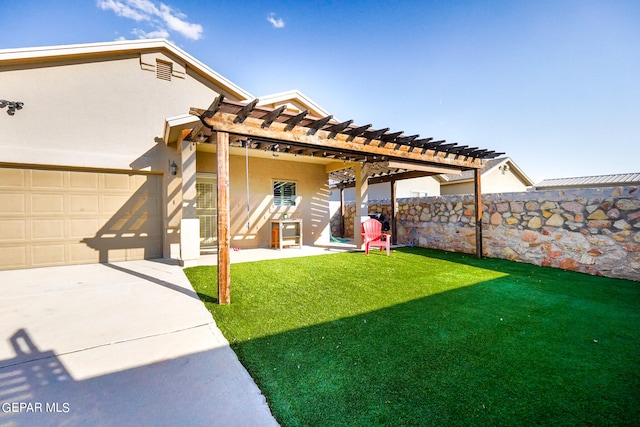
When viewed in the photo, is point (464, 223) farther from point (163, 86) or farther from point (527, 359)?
point (163, 86)

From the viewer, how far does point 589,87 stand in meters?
7.46

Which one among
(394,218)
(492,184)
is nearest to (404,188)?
(492,184)

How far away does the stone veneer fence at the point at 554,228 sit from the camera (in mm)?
4680

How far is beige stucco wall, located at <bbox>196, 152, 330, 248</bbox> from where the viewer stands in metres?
8.12

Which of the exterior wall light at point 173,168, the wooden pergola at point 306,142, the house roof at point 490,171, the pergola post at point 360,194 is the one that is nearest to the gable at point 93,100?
the exterior wall light at point 173,168

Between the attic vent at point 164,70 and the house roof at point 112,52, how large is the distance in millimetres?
318

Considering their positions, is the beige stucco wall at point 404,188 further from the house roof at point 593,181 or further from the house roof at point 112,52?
the house roof at point 593,181

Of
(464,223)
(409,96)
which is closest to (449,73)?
(409,96)

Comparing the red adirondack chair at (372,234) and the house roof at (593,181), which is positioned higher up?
the house roof at (593,181)

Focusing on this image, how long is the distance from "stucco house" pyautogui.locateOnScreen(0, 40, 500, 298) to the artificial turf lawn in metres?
2.26

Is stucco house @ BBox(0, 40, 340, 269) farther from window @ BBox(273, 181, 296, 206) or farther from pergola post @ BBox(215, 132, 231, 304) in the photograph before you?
window @ BBox(273, 181, 296, 206)

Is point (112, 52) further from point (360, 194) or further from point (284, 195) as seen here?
point (360, 194)

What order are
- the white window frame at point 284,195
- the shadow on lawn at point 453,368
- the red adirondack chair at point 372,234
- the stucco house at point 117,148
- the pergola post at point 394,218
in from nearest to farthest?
the shadow on lawn at point 453,368, the stucco house at point 117,148, the red adirondack chair at point 372,234, the white window frame at point 284,195, the pergola post at point 394,218

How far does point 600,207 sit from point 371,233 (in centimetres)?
468
